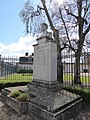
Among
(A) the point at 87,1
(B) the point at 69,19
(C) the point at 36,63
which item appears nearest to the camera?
(C) the point at 36,63

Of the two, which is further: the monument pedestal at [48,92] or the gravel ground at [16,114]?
the gravel ground at [16,114]

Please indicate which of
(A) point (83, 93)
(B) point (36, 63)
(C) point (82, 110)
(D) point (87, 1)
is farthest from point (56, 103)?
(D) point (87, 1)

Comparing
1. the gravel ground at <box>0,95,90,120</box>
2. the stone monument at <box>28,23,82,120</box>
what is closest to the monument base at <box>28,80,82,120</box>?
the stone monument at <box>28,23,82,120</box>

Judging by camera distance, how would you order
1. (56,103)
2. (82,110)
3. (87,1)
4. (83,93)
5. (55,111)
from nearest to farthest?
(55,111), (56,103), (82,110), (83,93), (87,1)

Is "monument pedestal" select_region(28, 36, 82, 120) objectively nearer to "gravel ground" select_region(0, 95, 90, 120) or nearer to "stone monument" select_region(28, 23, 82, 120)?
"stone monument" select_region(28, 23, 82, 120)

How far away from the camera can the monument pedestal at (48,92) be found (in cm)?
502

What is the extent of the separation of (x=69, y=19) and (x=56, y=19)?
48.6 inches

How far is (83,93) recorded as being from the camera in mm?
6719

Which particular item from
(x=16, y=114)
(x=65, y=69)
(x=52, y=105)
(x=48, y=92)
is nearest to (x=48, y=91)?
(x=48, y=92)

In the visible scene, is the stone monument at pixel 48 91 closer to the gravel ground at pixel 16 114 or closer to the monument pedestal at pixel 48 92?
the monument pedestal at pixel 48 92

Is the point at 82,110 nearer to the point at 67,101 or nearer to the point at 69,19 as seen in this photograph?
the point at 67,101

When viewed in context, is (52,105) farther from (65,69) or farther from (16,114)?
(65,69)

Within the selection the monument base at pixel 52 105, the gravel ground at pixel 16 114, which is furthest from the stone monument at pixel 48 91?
the gravel ground at pixel 16 114

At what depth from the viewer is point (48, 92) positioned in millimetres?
6598
